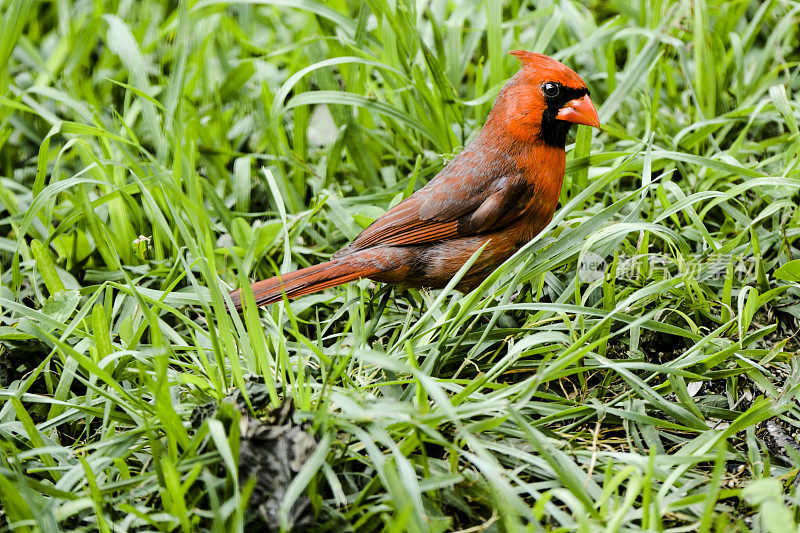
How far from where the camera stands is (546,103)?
284 centimetres

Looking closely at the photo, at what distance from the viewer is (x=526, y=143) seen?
2.85 m

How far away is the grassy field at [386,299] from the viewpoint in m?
1.97

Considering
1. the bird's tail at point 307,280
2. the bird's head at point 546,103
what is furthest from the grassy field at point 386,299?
the bird's head at point 546,103

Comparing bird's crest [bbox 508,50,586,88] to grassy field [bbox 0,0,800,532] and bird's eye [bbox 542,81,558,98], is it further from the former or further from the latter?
grassy field [bbox 0,0,800,532]

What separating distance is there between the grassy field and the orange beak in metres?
0.23

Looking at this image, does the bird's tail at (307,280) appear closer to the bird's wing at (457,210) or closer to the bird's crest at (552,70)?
the bird's wing at (457,210)

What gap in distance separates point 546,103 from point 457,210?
20.9 inches

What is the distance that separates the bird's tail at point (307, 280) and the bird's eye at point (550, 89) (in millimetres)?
920

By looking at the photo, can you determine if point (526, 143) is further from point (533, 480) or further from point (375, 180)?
point (533, 480)

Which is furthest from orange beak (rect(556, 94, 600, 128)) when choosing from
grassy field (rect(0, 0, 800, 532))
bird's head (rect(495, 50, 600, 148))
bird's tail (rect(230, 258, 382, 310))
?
bird's tail (rect(230, 258, 382, 310))

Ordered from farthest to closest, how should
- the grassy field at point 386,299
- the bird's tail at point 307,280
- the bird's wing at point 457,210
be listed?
the bird's wing at point 457,210 < the bird's tail at point 307,280 < the grassy field at point 386,299

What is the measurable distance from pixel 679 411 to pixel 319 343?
1.13 meters

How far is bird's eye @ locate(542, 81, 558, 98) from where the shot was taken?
9.27 ft

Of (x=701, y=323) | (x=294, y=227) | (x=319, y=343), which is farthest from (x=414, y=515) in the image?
(x=294, y=227)
